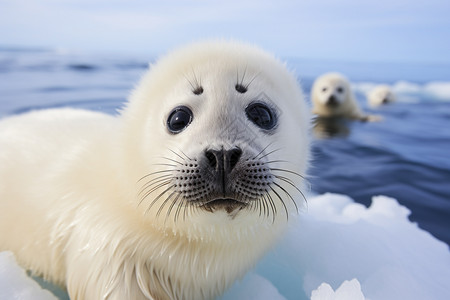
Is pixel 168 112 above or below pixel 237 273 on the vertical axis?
above

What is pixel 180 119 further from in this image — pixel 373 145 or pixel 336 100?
pixel 336 100

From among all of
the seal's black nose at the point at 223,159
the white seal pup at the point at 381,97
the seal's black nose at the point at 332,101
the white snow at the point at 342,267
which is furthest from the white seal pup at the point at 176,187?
the white seal pup at the point at 381,97

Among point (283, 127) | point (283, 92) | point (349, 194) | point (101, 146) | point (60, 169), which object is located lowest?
point (349, 194)

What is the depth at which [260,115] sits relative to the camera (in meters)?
1.60

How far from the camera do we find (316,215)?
2820 mm

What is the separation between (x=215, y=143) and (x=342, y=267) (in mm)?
1143

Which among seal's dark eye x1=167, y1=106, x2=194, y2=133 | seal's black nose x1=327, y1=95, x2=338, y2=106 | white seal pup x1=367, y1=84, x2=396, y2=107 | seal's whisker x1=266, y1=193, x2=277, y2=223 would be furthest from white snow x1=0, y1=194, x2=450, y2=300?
white seal pup x1=367, y1=84, x2=396, y2=107

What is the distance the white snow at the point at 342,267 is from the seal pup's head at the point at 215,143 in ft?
1.29

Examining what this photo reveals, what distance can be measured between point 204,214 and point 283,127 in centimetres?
44

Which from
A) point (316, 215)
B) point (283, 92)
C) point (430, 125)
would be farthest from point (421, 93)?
point (283, 92)

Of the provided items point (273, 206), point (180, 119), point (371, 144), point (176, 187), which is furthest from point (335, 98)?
point (176, 187)

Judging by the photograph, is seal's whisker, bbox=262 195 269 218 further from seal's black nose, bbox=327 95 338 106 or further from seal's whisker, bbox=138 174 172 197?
seal's black nose, bbox=327 95 338 106

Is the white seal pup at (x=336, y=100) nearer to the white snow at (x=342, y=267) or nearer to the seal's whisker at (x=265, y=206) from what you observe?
the white snow at (x=342, y=267)

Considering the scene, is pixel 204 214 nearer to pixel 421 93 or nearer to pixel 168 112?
pixel 168 112
